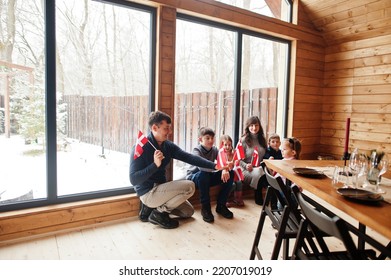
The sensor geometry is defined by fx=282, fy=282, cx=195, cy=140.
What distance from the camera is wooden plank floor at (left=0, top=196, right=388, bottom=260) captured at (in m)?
2.10

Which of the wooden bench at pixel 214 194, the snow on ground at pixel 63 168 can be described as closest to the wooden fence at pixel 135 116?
the snow on ground at pixel 63 168

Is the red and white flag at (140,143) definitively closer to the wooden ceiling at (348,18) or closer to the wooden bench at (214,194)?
the wooden bench at (214,194)

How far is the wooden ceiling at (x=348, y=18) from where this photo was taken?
10.9 feet

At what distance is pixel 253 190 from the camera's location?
11.9 ft

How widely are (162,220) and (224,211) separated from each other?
0.68m

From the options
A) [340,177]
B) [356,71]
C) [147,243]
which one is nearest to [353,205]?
[340,177]

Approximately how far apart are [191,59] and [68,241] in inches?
85.4

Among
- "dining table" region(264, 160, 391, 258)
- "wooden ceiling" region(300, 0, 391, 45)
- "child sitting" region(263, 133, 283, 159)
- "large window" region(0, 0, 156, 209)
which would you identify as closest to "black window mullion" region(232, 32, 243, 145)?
"child sitting" region(263, 133, 283, 159)

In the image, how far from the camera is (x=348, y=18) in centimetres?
358

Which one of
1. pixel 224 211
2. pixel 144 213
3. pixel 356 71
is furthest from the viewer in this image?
pixel 356 71

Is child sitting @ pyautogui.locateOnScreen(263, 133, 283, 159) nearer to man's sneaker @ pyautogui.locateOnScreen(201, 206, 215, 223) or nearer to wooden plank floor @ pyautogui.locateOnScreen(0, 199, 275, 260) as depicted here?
wooden plank floor @ pyautogui.locateOnScreen(0, 199, 275, 260)

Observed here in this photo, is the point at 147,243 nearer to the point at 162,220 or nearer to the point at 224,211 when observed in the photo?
the point at 162,220

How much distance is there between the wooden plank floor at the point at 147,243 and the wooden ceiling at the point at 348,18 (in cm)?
271

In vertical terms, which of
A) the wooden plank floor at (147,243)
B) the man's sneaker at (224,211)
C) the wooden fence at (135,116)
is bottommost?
the wooden plank floor at (147,243)
